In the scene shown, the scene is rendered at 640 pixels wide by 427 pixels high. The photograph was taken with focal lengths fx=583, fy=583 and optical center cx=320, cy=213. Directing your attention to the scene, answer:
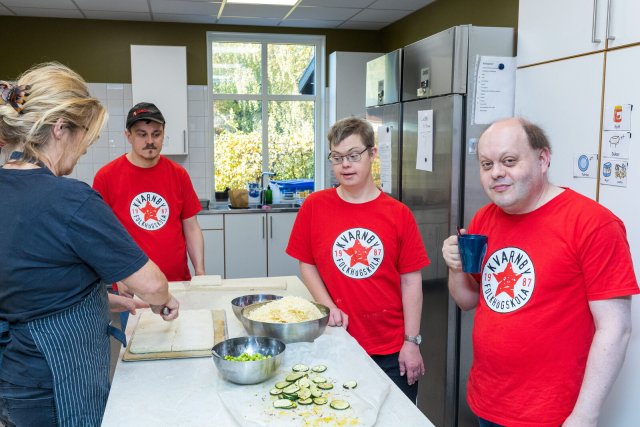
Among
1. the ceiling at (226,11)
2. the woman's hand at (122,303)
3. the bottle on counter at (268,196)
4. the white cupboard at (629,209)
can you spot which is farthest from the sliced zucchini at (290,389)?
the bottle on counter at (268,196)

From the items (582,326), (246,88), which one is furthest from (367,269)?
(246,88)

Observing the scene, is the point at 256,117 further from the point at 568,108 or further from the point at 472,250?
the point at 472,250

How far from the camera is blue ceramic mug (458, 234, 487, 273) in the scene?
4.95ft

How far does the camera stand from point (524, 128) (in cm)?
150

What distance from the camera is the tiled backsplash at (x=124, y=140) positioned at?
548 centimetres

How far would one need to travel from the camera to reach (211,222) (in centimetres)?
505

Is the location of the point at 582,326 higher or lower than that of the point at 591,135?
lower

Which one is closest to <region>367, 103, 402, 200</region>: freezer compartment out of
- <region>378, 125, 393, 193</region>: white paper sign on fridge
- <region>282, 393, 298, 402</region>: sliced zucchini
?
<region>378, 125, 393, 193</region>: white paper sign on fridge

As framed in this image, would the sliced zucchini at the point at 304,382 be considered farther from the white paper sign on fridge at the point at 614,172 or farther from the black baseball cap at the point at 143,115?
the black baseball cap at the point at 143,115

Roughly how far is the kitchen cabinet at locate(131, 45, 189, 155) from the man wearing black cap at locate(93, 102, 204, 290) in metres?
2.58

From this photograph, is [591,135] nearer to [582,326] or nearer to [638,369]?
[638,369]

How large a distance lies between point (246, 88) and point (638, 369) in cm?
469

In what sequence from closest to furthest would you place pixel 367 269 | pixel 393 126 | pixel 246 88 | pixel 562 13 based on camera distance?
pixel 367 269, pixel 562 13, pixel 393 126, pixel 246 88

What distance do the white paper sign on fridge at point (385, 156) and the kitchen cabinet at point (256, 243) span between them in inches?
71.4
